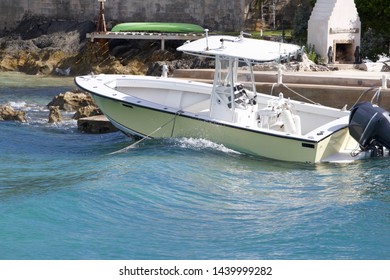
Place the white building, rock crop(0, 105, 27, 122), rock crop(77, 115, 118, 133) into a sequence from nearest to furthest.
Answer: rock crop(77, 115, 118, 133), rock crop(0, 105, 27, 122), the white building

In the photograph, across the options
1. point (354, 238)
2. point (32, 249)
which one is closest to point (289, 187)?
point (354, 238)

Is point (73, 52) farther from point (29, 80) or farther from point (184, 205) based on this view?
point (184, 205)

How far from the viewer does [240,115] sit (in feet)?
60.3

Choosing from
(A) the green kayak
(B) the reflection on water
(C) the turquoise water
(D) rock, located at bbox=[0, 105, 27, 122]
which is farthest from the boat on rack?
A: (A) the green kayak

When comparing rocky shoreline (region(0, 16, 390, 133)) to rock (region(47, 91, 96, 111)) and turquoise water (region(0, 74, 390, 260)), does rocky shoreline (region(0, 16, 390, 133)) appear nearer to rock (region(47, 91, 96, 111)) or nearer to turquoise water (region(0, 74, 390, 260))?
rock (region(47, 91, 96, 111))

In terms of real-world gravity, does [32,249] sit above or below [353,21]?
below

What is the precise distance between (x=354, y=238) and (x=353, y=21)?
16.3 m

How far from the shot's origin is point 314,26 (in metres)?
27.8

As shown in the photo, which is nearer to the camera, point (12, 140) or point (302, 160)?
point (302, 160)

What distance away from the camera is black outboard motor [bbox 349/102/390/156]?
17359 millimetres

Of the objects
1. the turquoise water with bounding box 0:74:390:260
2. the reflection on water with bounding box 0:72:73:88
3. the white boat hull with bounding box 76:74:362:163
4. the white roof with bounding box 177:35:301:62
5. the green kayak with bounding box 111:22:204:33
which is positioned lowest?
the reflection on water with bounding box 0:72:73:88

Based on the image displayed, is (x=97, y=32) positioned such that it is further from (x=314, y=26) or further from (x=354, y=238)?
(x=354, y=238)

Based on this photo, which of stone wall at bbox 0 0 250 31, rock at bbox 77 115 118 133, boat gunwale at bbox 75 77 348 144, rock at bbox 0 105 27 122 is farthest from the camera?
stone wall at bbox 0 0 250 31

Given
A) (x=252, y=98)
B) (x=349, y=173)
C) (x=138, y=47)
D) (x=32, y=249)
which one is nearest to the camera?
(x=32, y=249)
